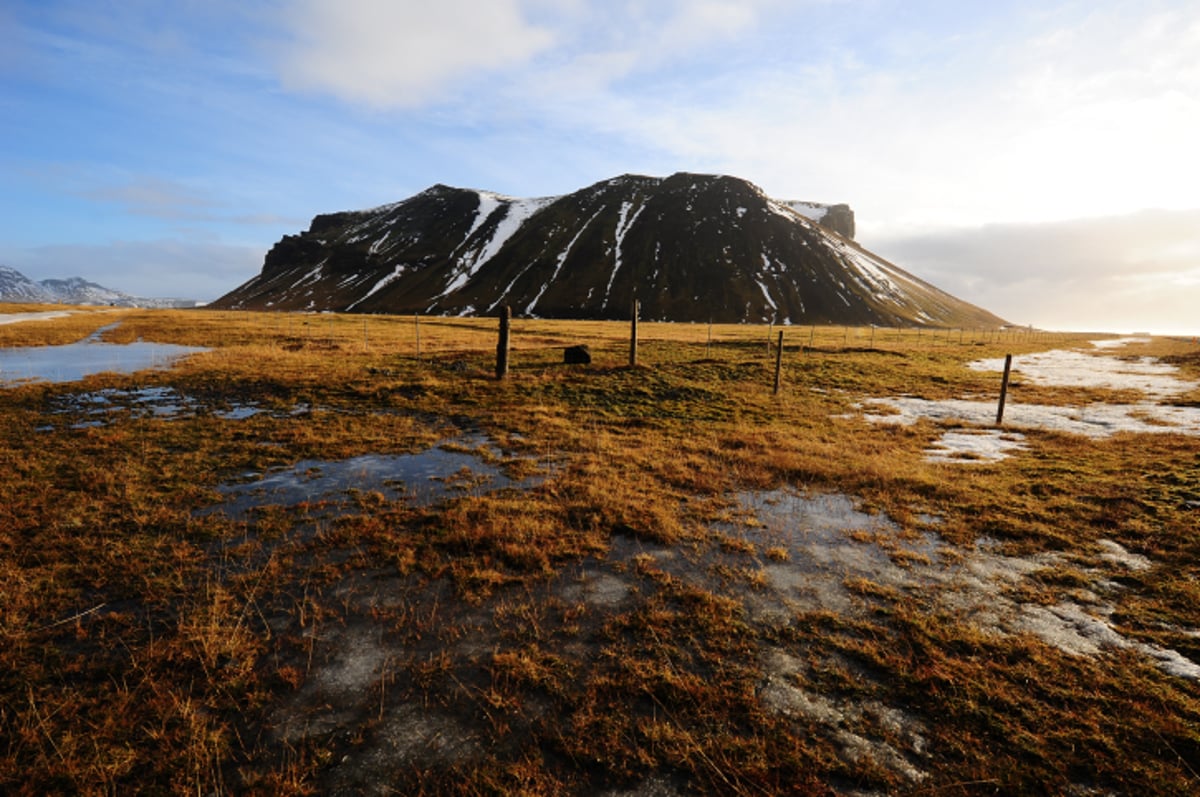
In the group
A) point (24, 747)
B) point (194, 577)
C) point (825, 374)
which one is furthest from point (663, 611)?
point (825, 374)

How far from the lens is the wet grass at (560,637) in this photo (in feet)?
16.0

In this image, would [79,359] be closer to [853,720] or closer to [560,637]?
[560,637]

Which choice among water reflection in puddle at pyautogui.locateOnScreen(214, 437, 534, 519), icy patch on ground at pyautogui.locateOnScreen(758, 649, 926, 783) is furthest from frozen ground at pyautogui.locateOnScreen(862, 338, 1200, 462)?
water reflection in puddle at pyautogui.locateOnScreen(214, 437, 534, 519)

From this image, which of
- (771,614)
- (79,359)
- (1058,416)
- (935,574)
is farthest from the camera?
(79,359)

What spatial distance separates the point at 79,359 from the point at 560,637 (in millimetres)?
45249

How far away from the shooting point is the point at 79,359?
33.3 m

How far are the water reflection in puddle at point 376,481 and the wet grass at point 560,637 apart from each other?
49 cm

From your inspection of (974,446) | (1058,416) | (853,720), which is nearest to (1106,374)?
(1058,416)

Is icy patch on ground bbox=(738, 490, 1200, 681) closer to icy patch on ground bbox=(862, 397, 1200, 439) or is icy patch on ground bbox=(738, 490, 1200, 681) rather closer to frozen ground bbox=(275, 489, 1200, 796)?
frozen ground bbox=(275, 489, 1200, 796)

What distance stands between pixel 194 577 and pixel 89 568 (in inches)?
73.4

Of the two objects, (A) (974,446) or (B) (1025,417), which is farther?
(B) (1025,417)

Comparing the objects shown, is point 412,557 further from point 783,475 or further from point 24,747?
point 783,475

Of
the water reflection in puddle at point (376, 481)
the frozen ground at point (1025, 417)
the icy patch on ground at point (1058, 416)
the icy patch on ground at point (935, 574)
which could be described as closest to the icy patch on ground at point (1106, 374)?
the frozen ground at point (1025, 417)

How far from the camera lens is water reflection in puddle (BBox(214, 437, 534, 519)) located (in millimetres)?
11719
